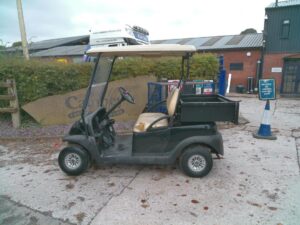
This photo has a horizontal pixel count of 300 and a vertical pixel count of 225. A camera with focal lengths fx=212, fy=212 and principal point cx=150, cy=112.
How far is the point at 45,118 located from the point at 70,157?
9.39 feet

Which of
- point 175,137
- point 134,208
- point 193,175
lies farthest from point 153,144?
point 134,208

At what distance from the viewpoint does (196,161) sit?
2.95 meters

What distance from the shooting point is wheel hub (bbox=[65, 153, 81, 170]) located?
3.01 meters

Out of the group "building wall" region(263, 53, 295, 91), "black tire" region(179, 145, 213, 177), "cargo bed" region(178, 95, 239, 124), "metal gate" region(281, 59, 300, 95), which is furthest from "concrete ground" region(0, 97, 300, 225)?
"building wall" region(263, 53, 295, 91)

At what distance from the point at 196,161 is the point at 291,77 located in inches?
474

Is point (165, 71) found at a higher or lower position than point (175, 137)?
higher

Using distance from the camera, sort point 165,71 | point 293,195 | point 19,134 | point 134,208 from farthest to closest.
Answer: point 165,71, point 19,134, point 293,195, point 134,208

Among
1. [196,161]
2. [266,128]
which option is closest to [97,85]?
[196,161]

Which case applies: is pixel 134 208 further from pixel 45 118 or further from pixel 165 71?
pixel 165 71

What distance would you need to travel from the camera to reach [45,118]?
539 centimetres

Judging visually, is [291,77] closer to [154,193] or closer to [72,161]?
[154,193]

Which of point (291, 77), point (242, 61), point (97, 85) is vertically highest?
point (242, 61)

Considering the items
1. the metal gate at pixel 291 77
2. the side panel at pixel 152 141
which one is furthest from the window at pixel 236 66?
the side panel at pixel 152 141

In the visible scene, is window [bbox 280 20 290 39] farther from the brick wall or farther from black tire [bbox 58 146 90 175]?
black tire [bbox 58 146 90 175]
